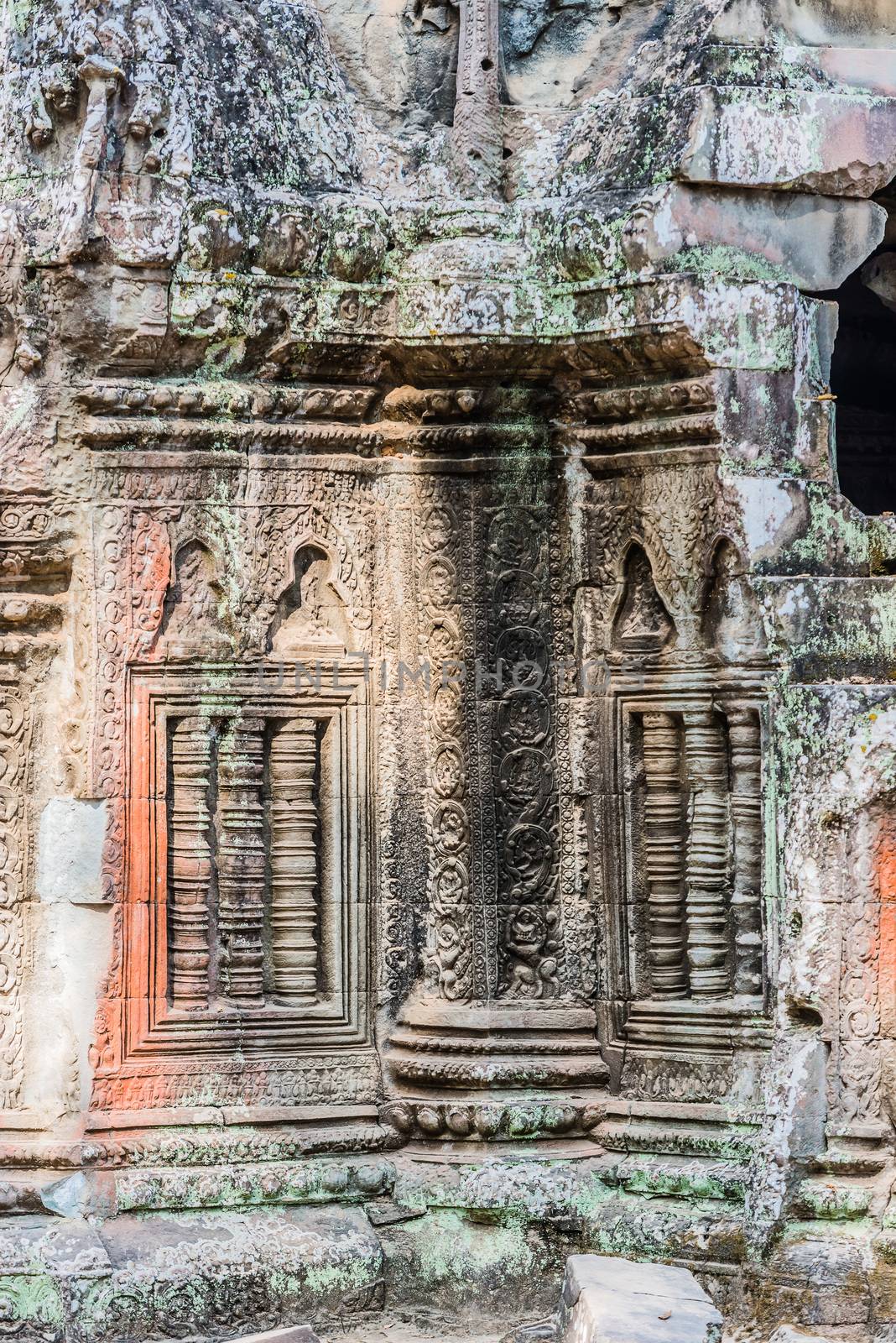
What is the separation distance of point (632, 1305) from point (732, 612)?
9.15 ft

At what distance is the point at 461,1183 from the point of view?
9.23m

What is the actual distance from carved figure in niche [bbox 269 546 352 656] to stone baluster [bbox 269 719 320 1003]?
34cm

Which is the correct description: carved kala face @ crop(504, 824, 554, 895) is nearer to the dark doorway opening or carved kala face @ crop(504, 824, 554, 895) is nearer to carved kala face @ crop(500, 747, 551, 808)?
carved kala face @ crop(500, 747, 551, 808)

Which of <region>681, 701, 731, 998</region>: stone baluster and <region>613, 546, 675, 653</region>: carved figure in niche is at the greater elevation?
<region>613, 546, 675, 653</region>: carved figure in niche

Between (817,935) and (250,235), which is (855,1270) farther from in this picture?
(250,235)

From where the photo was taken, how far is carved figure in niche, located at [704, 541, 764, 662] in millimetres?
9016

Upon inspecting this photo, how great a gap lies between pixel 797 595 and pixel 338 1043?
103 inches

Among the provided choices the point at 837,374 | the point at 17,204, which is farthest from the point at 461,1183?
the point at 837,374

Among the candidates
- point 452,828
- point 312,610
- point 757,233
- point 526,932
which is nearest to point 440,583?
point 312,610

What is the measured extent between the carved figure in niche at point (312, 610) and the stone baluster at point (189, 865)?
1.77 feet

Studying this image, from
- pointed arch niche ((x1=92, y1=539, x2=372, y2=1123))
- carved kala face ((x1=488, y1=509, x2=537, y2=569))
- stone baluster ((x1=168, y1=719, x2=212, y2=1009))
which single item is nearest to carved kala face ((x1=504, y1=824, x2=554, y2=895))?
pointed arch niche ((x1=92, y1=539, x2=372, y2=1123))

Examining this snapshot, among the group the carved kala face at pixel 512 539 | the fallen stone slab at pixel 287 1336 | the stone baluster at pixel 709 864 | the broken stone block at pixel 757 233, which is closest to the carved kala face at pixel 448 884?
the stone baluster at pixel 709 864

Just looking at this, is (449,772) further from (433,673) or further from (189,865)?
(189,865)

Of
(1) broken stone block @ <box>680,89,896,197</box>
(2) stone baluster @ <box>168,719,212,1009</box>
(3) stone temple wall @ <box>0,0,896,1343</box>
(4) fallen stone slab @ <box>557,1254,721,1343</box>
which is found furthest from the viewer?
(2) stone baluster @ <box>168,719,212,1009</box>
